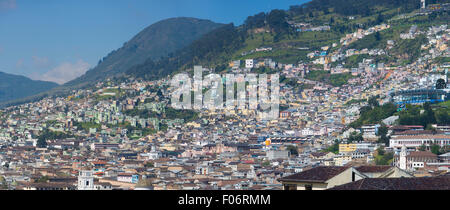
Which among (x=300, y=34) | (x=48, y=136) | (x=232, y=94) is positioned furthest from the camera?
(x=300, y=34)

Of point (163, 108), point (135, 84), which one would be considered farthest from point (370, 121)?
point (135, 84)

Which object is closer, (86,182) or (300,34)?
(86,182)

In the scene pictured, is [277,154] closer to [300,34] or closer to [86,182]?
[86,182]

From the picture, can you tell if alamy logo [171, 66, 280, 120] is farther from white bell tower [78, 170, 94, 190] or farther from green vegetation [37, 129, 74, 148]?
white bell tower [78, 170, 94, 190]

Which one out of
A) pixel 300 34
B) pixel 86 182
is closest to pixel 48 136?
pixel 300 34

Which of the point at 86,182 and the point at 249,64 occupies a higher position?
the point at 249,64

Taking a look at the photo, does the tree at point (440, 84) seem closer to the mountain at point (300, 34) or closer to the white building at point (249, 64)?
the mountain at point (300, 34)

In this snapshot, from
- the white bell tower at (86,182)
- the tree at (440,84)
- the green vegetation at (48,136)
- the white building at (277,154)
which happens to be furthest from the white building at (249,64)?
the white bell tower at (86,182)

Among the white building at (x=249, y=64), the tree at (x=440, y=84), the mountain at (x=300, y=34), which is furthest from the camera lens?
the white building at (x=249, y=64)

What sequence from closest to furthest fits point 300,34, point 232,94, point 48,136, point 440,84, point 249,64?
point 440,84 → point 48,136 → point 232,94 → point 249,64 → point 300,34
